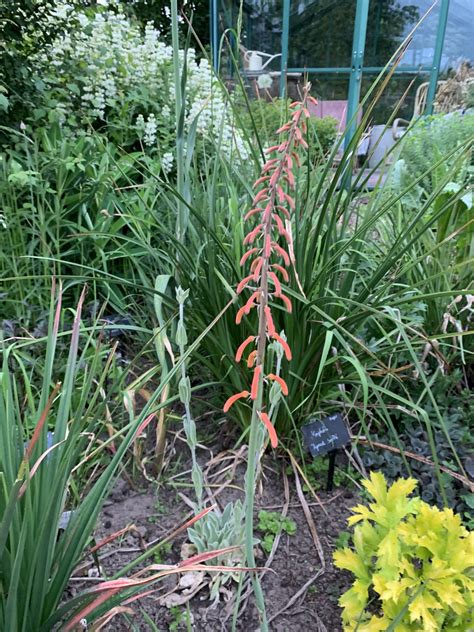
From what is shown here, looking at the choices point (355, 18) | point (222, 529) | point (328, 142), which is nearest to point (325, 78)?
point (355, 18)

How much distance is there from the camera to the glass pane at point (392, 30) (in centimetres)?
638

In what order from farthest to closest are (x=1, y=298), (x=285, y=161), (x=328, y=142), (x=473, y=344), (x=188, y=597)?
1. (x=328, y=142)
2. (x=1, y=298)
3. (x=473, y=344)
4. (x=188, y=597)
5. (x=285, y=161)

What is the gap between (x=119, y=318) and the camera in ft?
6.59

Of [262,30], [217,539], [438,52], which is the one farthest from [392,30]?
[217,539]

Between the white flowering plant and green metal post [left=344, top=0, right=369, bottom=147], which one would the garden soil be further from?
green metal post [left=344, top=0, right=369, bottom=147]

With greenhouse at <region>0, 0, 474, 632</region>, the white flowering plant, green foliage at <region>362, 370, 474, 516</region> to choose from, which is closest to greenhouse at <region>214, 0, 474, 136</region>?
the white flowering plant

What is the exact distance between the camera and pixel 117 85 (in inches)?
122

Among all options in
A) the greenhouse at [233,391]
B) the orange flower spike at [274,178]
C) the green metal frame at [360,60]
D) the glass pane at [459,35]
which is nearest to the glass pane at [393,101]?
the green metal frame at [360,60]

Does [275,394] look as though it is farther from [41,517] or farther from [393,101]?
[393,101]

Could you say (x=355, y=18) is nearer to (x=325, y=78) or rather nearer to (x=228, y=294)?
(x=325, y=78)

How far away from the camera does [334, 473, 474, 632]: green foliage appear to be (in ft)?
3.03

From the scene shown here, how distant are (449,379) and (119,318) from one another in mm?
1244

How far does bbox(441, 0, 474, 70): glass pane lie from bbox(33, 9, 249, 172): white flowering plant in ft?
14.9

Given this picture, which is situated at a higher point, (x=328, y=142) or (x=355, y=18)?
(x=355, y=18)
